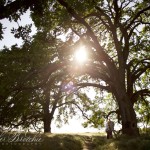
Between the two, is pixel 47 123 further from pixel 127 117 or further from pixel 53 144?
pixel 53 144

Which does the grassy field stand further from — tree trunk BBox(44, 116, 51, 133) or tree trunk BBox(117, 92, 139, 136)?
tree trunk BBox(44, 116, 51, 133)

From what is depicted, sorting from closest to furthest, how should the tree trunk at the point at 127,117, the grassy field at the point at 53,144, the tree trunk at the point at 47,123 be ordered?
the grassy field at the point at 53,144
the tree trunk at the point at 127,117
the tree trunk at the point at 47,123

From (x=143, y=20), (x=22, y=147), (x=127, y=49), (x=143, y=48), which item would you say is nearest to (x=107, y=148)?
(x=22, y=147)

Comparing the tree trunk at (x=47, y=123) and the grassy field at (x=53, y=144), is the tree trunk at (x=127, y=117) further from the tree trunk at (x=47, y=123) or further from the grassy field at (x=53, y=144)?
the tree trunk at (x=47, y=123)

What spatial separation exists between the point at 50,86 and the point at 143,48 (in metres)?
11.5

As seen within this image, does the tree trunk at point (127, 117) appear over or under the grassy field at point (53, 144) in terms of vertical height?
over

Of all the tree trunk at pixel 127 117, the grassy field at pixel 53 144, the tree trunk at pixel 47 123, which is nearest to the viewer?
the grassy field at pixel 53 144

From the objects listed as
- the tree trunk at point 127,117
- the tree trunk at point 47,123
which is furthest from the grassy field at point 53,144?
the tree trunk at point 47,123

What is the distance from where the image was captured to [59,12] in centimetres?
1944

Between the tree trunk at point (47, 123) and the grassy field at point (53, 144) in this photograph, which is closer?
the grassy field at point (53, 144)

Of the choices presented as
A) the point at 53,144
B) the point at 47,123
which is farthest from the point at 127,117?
the point at 47,123

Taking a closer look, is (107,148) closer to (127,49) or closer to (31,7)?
(31,7)

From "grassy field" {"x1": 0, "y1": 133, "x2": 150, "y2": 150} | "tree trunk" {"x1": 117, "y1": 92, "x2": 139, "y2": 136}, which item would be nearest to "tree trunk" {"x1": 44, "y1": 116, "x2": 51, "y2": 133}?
"grassy field" {"x1": 0, "y1": 133, "x2": 150, "y2": 150}

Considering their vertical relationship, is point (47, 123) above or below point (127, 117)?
below
